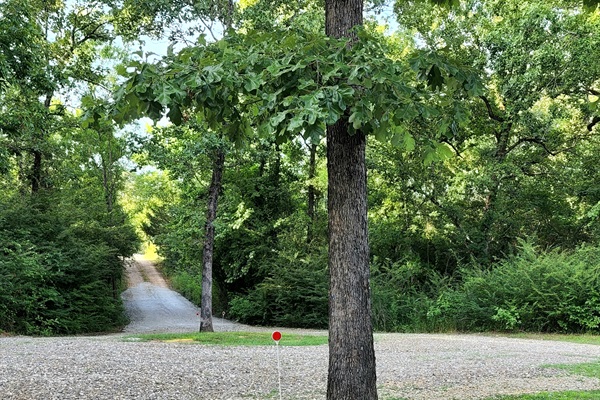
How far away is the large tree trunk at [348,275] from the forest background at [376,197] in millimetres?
6245

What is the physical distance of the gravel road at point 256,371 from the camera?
5.57m

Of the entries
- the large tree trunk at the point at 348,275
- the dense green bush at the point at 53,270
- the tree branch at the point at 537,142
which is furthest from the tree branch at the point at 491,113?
the large tree trunk at the point at 348,275

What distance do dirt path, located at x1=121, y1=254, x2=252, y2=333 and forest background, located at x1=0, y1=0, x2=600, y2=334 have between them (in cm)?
145

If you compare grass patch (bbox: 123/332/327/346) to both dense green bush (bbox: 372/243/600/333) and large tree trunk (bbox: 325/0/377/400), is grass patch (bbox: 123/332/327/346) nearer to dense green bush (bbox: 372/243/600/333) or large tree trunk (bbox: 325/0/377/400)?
dense green bush (bbox: 372/243/600/333)

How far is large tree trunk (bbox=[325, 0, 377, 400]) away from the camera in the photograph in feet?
13.0

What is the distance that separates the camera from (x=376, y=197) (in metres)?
21.0

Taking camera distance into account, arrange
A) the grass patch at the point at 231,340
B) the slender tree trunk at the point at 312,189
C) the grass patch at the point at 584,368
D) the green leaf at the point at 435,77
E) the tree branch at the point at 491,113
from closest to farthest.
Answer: the green leaf at the point at 435,77 → the grass patch at the point at 584,368 → the grass patch at the point at 231,340 → the tree branch at the point at 491,113 → the slender tree trunk at the point at 312,189

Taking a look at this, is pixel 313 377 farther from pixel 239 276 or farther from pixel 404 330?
pixel 239 276

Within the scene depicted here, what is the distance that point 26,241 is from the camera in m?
14.2

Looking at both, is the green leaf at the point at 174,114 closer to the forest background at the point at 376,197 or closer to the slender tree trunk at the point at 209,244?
the forest background at the point at 376,197

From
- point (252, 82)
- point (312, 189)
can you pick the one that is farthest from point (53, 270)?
point (252, 82)

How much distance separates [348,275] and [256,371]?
381cm

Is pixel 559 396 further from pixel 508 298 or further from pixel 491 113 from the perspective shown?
pixel 491 113

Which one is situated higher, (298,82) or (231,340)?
(298,82)
